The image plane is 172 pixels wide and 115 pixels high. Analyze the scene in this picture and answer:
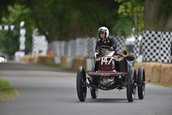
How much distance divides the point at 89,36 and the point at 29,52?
86.3 metres

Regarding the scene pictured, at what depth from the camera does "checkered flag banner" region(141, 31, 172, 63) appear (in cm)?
3844

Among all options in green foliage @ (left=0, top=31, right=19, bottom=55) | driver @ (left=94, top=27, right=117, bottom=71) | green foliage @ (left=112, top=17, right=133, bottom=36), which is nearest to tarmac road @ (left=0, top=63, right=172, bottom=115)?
driver @ (left=94, top=27, right=117, bottom=71)

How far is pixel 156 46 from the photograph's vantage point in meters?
38.6

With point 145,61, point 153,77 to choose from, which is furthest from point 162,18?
point 153,77

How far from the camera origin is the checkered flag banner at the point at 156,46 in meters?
38.4

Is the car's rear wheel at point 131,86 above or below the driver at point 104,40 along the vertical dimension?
below

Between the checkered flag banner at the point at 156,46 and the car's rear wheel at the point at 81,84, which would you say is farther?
the checkered flag banner at the point at 156,46

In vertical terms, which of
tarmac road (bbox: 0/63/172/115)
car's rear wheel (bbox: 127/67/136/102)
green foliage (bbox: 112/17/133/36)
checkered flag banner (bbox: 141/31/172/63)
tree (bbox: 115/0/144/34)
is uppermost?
tree (bbox: 115/0/144/34)

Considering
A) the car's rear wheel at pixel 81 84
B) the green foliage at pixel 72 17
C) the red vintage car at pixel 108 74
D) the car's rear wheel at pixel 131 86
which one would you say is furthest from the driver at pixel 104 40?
the green foliage at pixel 72 17

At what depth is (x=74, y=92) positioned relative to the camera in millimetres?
25172

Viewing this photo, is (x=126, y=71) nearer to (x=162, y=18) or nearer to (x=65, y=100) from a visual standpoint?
(x=65, y=100)

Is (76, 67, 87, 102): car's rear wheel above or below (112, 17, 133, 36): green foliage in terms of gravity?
below

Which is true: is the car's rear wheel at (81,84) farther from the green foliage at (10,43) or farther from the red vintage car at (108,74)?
the green foliage at (10,43)

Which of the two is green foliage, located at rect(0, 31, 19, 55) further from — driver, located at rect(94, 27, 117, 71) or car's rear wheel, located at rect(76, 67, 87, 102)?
car's rear wheel, located at rect(76, 67, 87, 102)
